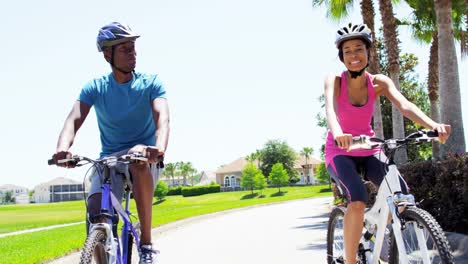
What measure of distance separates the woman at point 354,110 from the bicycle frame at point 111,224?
5.44ft

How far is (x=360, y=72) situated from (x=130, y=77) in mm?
1825

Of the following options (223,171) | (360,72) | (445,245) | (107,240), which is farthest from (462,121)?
(223,171)

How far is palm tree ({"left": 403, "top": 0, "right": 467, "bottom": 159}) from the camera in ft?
65.1

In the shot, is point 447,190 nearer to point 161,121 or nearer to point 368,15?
point 161,121

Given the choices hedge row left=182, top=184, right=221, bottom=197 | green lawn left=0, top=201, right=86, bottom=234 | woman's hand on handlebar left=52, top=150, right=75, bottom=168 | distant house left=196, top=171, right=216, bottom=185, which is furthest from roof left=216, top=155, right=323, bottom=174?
woman's hand on handlebar left=52, top=150, right=75, bottom=168

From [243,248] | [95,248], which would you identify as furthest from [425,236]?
[243,248]

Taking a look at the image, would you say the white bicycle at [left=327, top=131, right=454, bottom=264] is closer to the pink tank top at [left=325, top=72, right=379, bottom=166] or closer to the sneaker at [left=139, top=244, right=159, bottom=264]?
the pink tank top at [left=325, top=72, right=379, bottom=166]

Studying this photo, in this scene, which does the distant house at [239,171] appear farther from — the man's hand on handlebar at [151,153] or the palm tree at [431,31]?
the man's hand on handlebar at [151,153]

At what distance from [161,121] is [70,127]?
0.67 meters

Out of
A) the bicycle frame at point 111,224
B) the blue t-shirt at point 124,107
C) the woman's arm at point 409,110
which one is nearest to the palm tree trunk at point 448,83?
the woman's arm at point 409,110

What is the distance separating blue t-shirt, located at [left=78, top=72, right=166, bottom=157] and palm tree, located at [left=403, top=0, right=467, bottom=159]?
54.6 ft

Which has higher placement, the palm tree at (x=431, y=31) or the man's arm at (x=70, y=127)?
the palm tree at (x=431, y=31)

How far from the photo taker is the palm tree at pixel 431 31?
19.8 meters

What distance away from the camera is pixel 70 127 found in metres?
3.96
